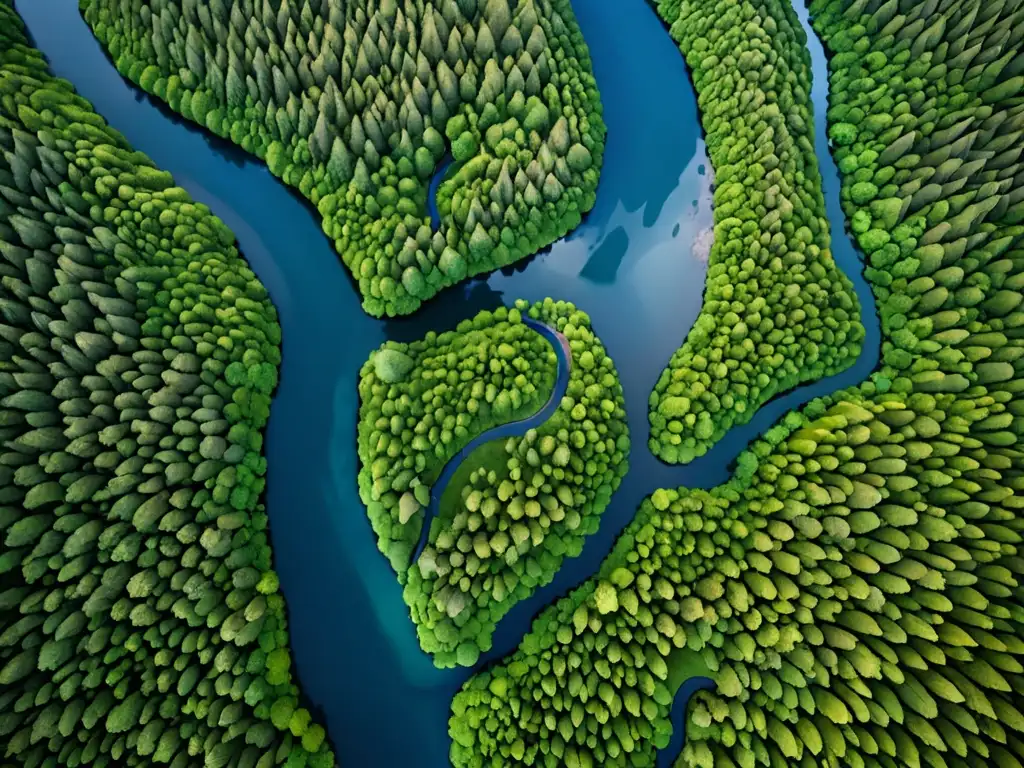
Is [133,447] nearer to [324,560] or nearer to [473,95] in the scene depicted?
[324,560]

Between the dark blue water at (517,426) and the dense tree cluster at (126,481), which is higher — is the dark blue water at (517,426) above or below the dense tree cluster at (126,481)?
above

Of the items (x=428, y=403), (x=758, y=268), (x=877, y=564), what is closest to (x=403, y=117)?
(x=428, y=403)

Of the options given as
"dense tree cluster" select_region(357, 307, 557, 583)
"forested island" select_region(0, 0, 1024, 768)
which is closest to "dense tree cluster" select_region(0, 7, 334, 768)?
"forested island" select_region(0, 0, 1024, 768)

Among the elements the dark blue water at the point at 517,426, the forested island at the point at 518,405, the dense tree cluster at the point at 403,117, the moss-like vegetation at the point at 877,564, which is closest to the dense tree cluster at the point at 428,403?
the forested island at the point at 518,405

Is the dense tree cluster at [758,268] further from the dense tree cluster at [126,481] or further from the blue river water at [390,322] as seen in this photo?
the dense tree cluster at [126,481]

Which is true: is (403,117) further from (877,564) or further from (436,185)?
(877,564)

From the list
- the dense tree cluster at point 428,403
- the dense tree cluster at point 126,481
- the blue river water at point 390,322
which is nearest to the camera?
the dense tree cluster at point 126,481
